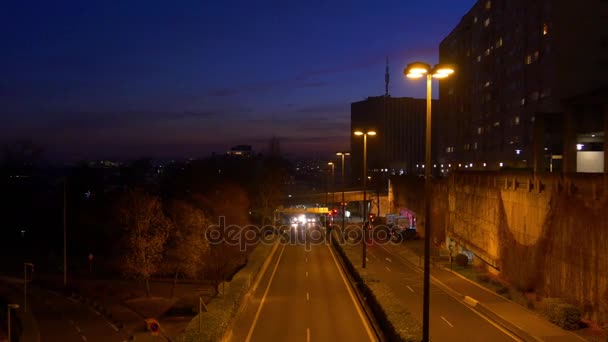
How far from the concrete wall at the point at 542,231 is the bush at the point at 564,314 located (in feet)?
1.88

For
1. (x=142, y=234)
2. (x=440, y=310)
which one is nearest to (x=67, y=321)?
(x=142, y=234)

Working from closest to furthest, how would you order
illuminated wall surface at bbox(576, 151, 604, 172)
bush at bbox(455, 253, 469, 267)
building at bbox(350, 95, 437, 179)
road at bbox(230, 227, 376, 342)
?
road at bbox(230, 227, 376, 342), bush at bbox(455, 253, 469, 267), illuminated wall surface at bbox(576, 151, 604, 172), building at bbox(350, 95, 437, 179)

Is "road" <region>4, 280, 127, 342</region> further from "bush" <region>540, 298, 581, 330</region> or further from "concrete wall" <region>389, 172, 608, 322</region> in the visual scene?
"concrete wall" <region>389, 172, 608, 322</region>

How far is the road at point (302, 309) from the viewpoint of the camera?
18.4 meters

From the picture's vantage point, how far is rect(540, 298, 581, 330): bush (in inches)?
750

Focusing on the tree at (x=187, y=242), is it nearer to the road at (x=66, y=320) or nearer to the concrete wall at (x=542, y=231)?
the road at (x=66, y=320)

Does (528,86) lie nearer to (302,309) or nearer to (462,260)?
(462,260)

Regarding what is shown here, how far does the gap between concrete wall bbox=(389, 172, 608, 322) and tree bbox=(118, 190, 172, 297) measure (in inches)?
715

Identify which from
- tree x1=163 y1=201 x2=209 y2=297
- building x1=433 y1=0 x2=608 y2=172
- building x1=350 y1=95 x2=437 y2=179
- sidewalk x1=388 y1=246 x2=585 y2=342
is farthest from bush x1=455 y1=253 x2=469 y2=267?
building x1=350 y1=95 x2=437 y2=179

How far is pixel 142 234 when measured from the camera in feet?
92.4

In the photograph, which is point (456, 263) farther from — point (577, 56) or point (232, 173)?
point (232, 173)

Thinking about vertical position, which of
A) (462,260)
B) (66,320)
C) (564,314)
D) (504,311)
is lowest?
(66,320)

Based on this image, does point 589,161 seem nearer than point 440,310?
No

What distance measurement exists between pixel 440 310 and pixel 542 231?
5.78m
